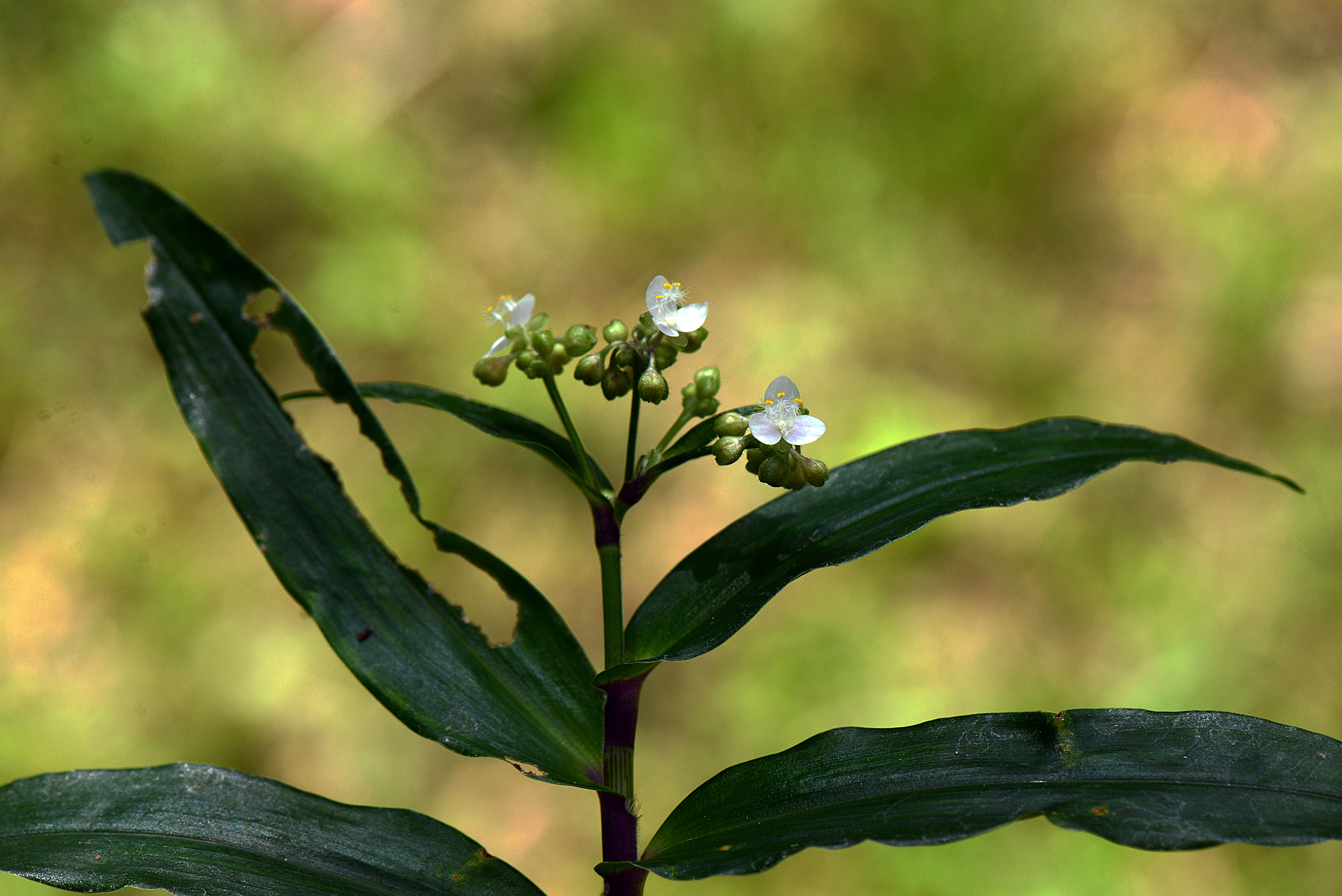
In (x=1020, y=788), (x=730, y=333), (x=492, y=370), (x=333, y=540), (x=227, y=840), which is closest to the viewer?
(x=1020, y=788)

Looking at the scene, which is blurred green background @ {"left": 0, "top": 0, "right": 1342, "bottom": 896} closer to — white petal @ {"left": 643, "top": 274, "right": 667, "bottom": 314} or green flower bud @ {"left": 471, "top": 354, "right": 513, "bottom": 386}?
green flower bud @ {"left": 471, "top": 354, "right": 513, "bottom": 386}

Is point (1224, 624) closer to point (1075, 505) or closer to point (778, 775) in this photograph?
point (1075, 505)

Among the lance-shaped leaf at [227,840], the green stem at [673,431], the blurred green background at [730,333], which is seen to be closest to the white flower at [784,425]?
the green stem at [673,431]

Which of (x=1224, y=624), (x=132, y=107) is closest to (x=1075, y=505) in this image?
(x=1224, y=624)

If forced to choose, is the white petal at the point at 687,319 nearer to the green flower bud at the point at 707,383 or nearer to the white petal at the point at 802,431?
the green flower bud at the point at 707,383

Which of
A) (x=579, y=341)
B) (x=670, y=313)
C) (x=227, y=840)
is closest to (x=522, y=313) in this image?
(x=579, y=341)

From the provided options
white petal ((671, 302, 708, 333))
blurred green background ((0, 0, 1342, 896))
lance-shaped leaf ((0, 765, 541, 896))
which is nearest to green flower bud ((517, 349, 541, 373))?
white petal ((671, 302, 708, 333))

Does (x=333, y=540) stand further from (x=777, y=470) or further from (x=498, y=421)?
(x=777, y=470)
